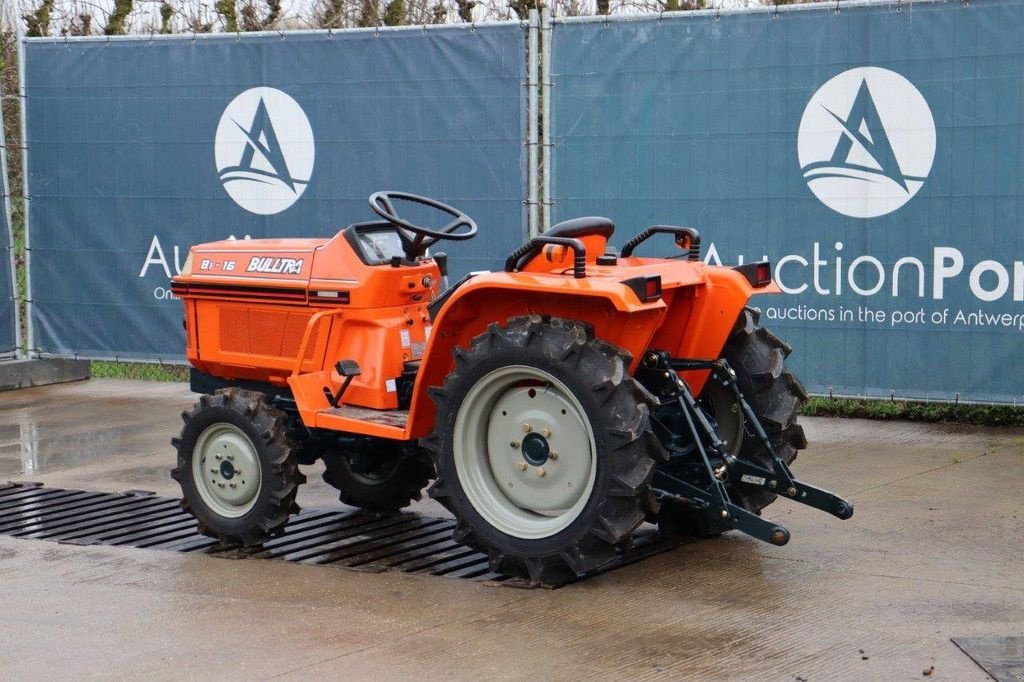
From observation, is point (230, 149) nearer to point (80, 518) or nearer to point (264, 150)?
point (264, 150)

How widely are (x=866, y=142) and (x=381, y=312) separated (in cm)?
383

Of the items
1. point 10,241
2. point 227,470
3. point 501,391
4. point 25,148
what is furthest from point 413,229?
point 10,241

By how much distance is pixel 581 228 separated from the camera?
19.6 ft

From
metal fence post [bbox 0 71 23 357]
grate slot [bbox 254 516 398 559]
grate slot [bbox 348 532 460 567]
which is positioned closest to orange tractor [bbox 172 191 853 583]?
grate slot [bbox 254 516 398 559]

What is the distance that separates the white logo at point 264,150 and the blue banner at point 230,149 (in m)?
0.01

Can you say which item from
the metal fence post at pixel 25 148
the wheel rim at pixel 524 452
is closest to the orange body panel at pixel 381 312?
the wheel rim at pixel 524 452

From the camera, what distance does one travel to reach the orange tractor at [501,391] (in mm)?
5535

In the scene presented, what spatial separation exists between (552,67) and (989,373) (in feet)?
11.3

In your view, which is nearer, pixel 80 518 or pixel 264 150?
pixel 80 518

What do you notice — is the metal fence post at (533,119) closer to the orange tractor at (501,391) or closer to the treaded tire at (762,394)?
the orange tractor at (501,391)

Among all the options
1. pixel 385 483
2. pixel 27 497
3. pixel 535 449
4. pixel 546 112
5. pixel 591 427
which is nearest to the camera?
pixel 591 427

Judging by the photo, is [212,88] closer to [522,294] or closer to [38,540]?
[38,540]

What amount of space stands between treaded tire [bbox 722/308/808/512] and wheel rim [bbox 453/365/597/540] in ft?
3.17

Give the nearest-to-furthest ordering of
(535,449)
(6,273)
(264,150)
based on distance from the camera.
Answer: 1. (535,449)
2. (264,150)
3. (6,273)
